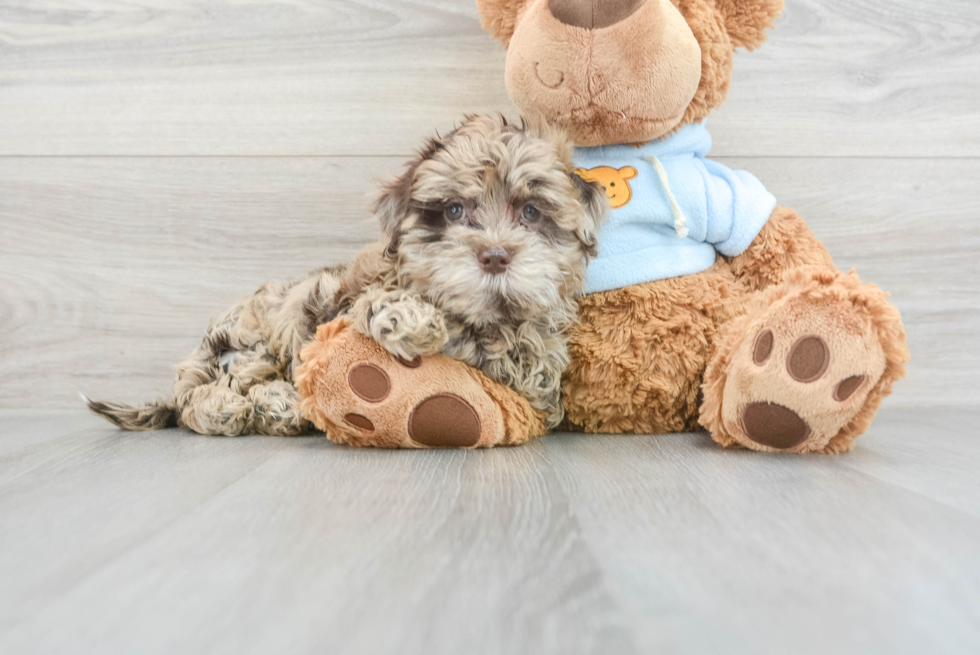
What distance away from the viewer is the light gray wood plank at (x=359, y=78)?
1.57 metres

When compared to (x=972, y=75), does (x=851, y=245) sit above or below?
below

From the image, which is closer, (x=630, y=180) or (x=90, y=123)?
(x=630, y=180)

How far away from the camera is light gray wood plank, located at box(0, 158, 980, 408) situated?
160cm

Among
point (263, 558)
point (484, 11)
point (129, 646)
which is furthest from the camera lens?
point (484, 11)

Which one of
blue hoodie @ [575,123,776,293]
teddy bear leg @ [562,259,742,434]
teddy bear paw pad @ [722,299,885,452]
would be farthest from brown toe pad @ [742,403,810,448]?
blue hoodie @ [575,123,776,293]

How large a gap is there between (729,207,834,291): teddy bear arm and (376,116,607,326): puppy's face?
29cm

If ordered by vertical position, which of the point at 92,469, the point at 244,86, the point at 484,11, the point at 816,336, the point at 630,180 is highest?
the point at 484,11

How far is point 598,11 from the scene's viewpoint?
3.60ft

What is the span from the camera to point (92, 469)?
1027 millimetres

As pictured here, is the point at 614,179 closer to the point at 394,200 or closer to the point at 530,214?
the point at 530,214

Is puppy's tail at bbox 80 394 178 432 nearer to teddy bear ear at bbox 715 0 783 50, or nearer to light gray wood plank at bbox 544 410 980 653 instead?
light gray wood plank at bbox 544 410 980 653

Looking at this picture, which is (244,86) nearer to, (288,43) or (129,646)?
(288,43)

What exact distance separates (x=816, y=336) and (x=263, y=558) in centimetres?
73

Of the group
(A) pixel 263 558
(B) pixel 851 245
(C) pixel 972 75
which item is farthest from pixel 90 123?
(C) pixel 972 75
